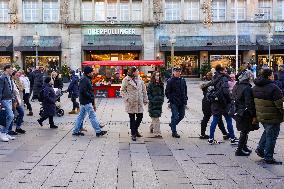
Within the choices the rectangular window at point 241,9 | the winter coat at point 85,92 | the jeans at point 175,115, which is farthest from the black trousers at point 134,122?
the rectangular window at point 241,9

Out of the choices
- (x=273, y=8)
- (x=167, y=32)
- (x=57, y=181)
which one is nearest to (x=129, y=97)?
(x=57, y=181)

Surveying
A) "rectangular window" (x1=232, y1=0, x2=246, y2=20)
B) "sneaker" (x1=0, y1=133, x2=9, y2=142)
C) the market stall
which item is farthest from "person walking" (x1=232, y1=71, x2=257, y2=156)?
"rectangular window" (x1=232, y1=0, x2=246, y2=20)

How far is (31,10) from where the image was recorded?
50.2 meters

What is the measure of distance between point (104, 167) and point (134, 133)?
3660mm

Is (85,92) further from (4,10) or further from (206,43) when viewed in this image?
(4,10)

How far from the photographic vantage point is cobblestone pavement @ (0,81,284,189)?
8.15m

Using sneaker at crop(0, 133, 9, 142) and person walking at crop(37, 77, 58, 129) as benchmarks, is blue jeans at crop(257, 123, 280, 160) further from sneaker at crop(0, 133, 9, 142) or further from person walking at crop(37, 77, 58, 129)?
person walking at crop(37, 77, 58, 129)

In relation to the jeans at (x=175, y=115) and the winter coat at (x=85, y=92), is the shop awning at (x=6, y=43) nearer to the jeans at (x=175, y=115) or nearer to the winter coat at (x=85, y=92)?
the winter coat at (x=85, y=92)

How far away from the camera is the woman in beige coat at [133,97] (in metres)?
12.9

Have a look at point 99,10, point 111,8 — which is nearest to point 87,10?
point 99,10

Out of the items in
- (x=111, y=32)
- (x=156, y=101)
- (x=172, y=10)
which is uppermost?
(x=172, y=10)

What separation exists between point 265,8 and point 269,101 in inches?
1705

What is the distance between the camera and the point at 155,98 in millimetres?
13500

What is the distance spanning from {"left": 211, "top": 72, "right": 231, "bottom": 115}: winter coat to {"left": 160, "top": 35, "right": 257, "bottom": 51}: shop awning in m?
36.7
